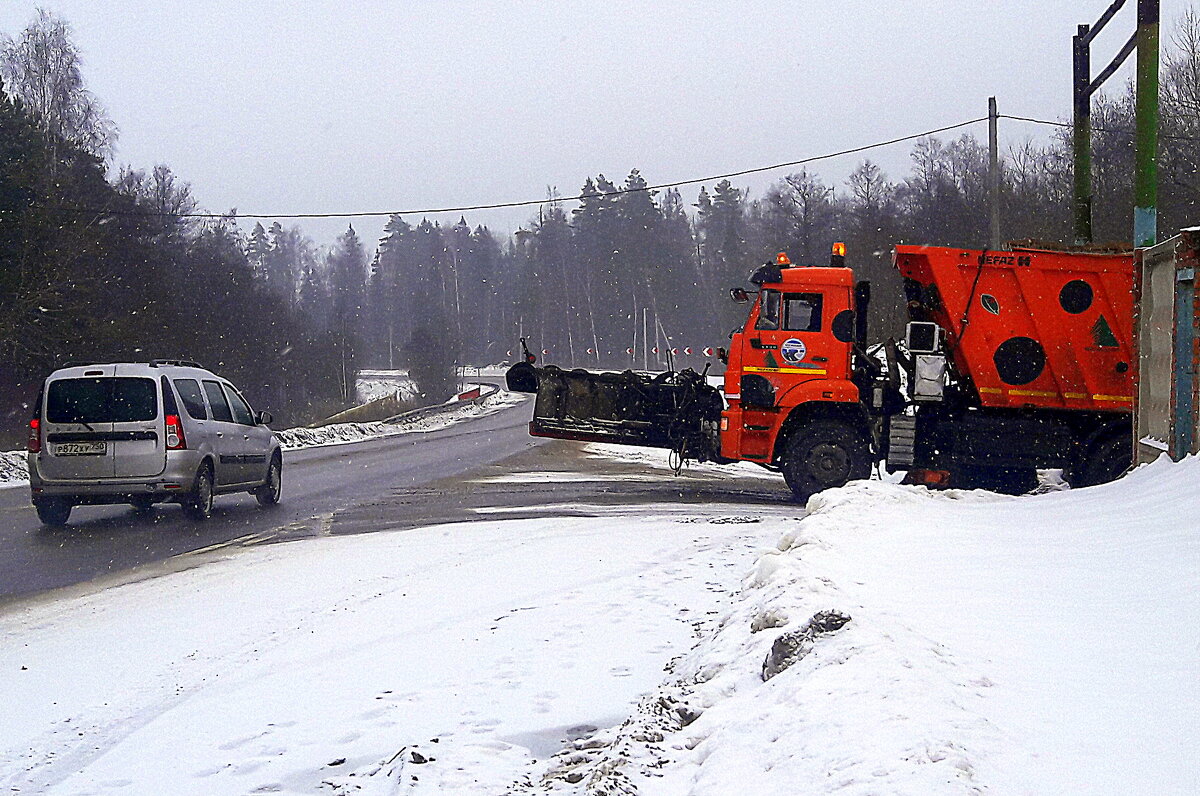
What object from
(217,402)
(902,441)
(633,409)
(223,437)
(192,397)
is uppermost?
(192,397)

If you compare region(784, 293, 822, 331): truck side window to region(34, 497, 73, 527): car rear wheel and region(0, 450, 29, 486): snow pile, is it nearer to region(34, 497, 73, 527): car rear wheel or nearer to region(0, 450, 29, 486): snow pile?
region(34, 497, 73, 527): car rear wheel

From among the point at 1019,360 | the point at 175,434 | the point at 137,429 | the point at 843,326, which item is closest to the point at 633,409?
the point at 843,326

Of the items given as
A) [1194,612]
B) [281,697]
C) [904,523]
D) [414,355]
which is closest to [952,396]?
[904,523]

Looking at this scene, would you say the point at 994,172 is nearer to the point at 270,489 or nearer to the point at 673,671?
the point at 270,489

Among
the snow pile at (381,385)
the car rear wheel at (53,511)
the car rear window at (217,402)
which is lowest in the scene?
the snow pile at (381,385)

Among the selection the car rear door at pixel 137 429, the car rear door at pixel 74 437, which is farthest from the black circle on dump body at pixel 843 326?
the car rear door at pixel 74 437

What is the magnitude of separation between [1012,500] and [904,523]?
200 cm

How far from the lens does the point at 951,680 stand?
3.80 metres

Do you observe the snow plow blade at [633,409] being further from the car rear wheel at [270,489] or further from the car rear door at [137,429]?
the car rear door at [137,429]

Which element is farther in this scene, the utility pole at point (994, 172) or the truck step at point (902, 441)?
the utility pole at point (994, 172)

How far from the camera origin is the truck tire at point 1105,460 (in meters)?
12.1

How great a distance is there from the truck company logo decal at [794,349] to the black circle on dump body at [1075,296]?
314 cm

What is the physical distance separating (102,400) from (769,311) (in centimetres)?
817

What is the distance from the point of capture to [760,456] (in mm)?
13531
